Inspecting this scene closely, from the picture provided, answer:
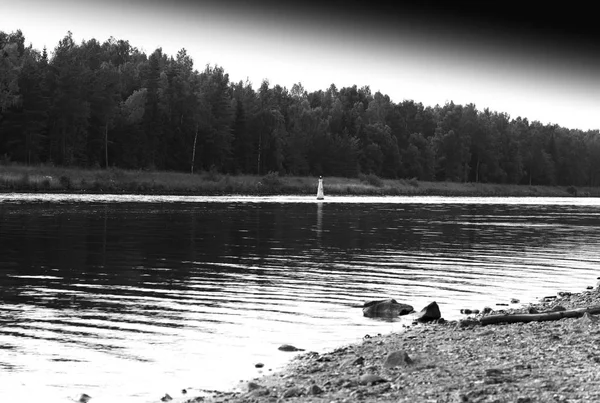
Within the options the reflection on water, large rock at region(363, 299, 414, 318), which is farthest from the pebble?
large rock at region(363, 299, 414, 318)

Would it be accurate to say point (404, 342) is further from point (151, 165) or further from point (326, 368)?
point (151, 165)

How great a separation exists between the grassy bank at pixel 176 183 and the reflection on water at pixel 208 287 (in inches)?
1881

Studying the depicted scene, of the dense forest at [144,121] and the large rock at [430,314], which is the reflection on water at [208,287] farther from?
the dense forest at [144,121]

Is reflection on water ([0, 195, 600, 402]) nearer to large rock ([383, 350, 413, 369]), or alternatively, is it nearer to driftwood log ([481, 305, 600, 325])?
driftwood log ([481, 305, 600, 325])

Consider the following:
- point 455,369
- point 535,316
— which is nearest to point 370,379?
point 455,369

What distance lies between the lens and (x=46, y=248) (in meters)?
37.3

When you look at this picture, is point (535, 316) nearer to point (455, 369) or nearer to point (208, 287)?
point (455, 369)

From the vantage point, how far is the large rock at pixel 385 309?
877 inches

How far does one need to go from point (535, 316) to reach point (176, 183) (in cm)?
10987

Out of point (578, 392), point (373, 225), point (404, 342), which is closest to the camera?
point (578, 392)

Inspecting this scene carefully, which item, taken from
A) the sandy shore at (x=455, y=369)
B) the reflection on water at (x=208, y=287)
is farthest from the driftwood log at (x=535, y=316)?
the reflection on water at (x=208, y=287)

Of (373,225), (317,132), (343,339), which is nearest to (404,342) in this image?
(343,339)

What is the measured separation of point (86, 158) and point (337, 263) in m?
103

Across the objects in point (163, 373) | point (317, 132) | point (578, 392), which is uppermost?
point (317, 132)
